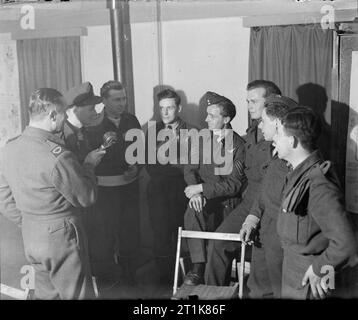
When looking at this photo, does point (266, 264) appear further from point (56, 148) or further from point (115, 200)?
point (56, 148)

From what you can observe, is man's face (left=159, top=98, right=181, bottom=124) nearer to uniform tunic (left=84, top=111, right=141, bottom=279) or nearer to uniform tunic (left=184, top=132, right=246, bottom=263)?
uniform tunic (left=84, top=111, right=141, bottom=279)

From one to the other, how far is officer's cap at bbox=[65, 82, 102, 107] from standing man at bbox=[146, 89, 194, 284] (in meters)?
0.45

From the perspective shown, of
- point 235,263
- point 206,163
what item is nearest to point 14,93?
point 206,163

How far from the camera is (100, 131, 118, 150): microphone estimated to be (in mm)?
3324

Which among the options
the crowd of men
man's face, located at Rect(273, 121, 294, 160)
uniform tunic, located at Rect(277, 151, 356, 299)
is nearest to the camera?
uniform tunic, located at Rect(277, 151, 356, 299)

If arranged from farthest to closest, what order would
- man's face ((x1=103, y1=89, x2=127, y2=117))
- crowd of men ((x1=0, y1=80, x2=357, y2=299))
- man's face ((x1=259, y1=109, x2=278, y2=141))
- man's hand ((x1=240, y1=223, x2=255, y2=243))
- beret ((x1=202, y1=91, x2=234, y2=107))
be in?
man's face ((x1=103, y1=89, x2=127, y2=117)) → beret ((x1=202, y1=91, x2=234, y2=107)) → man's hand ((x1=240, y1=223, x2=255, y2=243)) → man's face ((x1=259, y1=109, x2=278, y2=141)) → crowd of men ((x1=0, y1=80, x2=357, y2=299))

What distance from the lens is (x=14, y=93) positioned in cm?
333

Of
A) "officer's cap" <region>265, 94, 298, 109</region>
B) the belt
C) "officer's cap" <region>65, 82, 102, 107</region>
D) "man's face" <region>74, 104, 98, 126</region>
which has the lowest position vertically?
the belt

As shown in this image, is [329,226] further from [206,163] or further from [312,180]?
[206,163]

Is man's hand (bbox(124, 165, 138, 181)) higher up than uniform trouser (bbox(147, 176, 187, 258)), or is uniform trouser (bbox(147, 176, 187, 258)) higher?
man's hand (bbox(124, 165, 138, 181))

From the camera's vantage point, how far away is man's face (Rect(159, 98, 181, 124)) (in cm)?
328

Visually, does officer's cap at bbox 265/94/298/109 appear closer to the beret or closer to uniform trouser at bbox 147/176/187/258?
the beret

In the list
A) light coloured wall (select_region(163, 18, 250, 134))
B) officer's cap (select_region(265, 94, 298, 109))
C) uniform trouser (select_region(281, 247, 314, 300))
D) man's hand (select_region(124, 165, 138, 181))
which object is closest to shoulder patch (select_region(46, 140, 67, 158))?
man's hand (select_region(124, 165, 138, 181))

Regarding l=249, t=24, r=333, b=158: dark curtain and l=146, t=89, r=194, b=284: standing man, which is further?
l=146, t=89, r=194, b=284: standing man
